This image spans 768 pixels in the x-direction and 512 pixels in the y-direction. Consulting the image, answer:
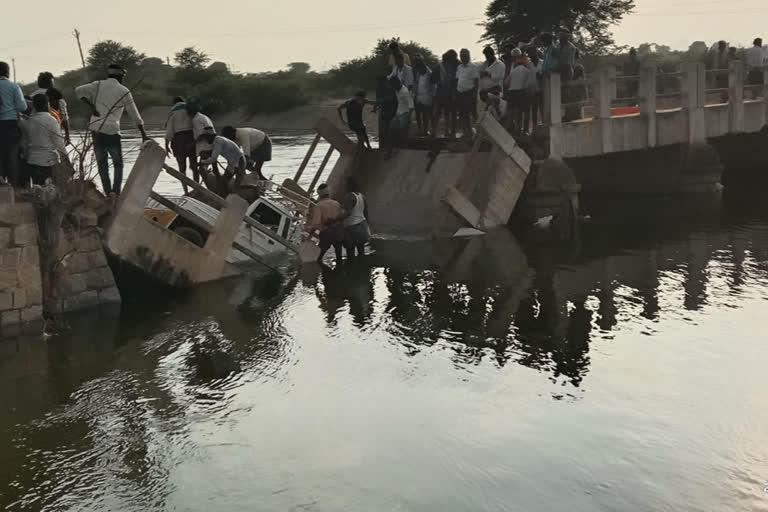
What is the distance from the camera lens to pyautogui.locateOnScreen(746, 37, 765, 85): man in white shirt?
1086 inches

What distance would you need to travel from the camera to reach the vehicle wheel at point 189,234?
52.7ft

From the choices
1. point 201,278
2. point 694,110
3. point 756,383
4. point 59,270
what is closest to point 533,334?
point 756,383

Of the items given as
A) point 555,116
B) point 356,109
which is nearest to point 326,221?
point 356,109

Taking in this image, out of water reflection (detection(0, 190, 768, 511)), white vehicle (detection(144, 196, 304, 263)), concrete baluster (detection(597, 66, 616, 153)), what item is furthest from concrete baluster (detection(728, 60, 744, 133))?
white vehicle (detection(144, 196, 304, 263))

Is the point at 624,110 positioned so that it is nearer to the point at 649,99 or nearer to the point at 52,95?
the point at 649,99

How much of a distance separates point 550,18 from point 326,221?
40542 mm

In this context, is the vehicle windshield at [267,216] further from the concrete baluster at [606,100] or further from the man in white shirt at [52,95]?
the concrete baluster at [606,100]

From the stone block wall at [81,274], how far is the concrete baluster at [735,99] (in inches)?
737

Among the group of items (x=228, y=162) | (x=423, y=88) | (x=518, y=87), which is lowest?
(x=228, y=162)

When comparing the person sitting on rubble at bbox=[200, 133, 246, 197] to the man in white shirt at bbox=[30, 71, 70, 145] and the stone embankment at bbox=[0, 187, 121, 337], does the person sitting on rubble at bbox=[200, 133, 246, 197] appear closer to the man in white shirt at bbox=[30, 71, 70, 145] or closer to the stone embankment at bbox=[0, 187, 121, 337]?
the man in white shirt at bbox=[30, 71, 70, 145]

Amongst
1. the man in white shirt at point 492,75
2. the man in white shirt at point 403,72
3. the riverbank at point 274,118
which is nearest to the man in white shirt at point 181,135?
the man in white shirt at point 403,72

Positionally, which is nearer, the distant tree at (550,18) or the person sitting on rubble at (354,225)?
the person sitting on rubble at (354,225)

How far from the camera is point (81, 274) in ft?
47.2

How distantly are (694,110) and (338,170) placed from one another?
980 centimetres
